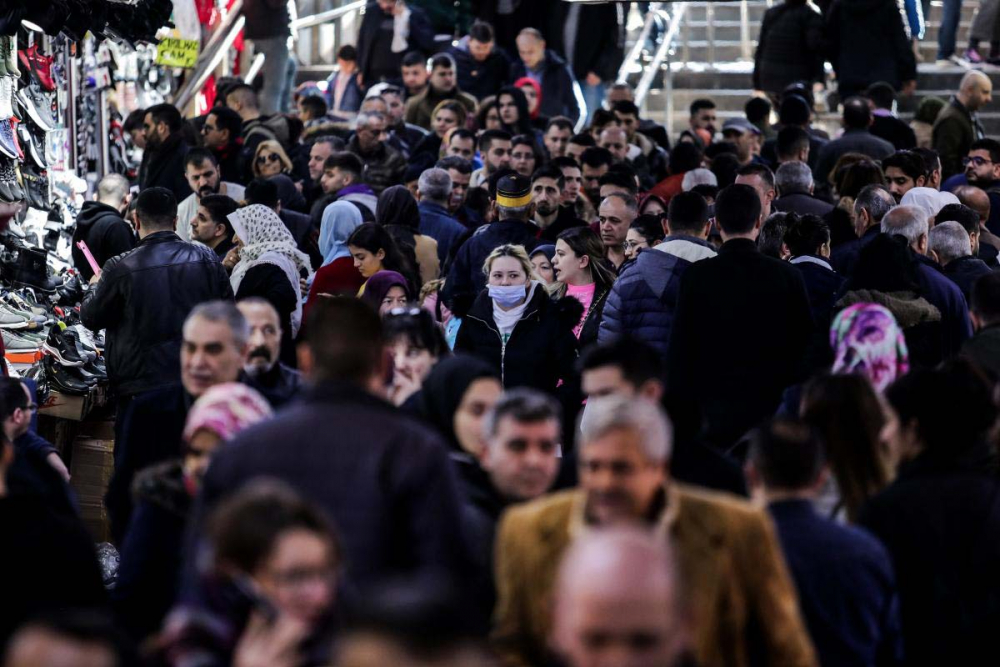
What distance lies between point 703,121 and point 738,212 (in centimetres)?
818

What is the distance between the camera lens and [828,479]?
17.8 feet

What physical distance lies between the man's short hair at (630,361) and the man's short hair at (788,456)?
0.69 metres

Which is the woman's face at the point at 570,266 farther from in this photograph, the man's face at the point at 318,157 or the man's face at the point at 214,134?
the man's face at the point at 214,134

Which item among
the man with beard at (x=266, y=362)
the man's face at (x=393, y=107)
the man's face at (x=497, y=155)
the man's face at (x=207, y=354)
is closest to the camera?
the man's face at (x=207, y=354)

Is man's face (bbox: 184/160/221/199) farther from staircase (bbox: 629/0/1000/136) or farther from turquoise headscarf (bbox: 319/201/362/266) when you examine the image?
staircase (bbox: 629/0/1000/136)

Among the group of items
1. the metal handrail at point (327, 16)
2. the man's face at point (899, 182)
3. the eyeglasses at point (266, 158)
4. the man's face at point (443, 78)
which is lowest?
the man's face at point (899, 182)

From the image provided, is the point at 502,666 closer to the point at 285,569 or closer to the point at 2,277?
the point at 285,569

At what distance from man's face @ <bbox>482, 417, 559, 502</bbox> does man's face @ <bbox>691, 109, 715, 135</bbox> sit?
1099 cm

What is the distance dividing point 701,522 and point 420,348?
257cm

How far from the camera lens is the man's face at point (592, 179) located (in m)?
12.2

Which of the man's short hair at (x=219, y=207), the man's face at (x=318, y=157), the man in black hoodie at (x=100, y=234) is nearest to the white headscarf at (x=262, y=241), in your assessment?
the man's short hair at (x=219, y=207)

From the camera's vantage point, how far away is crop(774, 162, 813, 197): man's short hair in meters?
11.0

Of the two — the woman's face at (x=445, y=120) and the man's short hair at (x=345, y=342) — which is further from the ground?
the woman's face at (x=445, y=120)

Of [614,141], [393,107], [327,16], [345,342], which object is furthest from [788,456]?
[327,16]
